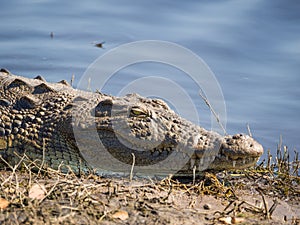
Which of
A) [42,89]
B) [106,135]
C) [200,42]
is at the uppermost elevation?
[200,42]

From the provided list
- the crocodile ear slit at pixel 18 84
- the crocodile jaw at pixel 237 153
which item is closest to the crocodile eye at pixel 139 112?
the crocodile jaw at pixel 237 153

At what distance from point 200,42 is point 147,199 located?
720 cm

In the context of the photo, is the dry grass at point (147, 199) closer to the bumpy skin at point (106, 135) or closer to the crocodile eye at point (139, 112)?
the bumpy skin at point (106, 135)

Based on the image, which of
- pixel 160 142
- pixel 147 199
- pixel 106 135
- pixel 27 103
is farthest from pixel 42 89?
pixel 147 199

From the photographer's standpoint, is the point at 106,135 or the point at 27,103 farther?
the point at 27,103

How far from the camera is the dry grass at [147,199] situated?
176 inches

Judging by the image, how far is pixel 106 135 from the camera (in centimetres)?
592

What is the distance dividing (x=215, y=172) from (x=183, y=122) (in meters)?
0.53

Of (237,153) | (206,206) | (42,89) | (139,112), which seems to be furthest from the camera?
(42,89)

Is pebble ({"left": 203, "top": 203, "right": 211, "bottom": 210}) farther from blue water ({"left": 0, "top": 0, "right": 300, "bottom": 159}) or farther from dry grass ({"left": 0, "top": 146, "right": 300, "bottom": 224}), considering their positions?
blue water ({"left": 0, "top": 0, "right": 300, "bottom": 159})

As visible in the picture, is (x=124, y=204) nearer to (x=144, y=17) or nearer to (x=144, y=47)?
(x=144, y=47)

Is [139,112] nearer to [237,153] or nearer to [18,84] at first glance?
[237,153]

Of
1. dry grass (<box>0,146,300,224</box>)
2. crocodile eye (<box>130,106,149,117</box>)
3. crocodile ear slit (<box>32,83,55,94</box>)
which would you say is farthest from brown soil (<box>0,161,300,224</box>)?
crocodile ear slit (<box>32,83,55,94</box>)

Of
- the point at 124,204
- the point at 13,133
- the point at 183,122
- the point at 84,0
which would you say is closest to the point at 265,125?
the point at 183,122
